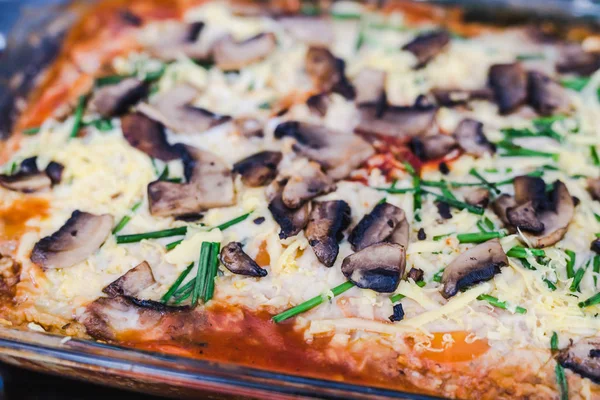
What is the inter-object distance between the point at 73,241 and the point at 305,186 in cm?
75

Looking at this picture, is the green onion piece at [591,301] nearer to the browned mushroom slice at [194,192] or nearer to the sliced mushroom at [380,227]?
the sliced mushroom at [380,227]

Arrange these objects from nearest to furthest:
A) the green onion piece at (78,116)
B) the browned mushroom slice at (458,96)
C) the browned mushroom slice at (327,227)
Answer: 1. the browned mushroom slice at (327,227)
2. the green onion piece at (78,116)
3. the browned mushroom slice at (458,96)

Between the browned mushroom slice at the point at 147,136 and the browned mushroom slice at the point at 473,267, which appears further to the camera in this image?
the browned mushroom slice at the point at 147,136

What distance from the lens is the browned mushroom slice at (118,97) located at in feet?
7.50

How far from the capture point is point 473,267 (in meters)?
1.74

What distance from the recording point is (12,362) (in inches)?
72.1

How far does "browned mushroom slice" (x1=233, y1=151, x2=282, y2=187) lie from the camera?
2.01m

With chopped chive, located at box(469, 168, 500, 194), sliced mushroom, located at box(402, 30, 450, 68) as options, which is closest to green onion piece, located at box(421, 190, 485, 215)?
chopped chive, located at box(469, 168, 500, 194)

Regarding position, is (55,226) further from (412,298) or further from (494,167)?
(494,167)

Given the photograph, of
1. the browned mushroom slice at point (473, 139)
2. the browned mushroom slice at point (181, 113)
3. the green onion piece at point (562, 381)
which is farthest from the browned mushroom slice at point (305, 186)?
the green onion piece at point (562, 381)

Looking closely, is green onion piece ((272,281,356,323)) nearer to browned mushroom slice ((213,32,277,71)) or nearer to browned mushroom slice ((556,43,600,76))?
browned mushroom slice ((213,32,277,71))

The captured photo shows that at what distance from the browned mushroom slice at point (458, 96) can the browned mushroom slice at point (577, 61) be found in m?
0.43

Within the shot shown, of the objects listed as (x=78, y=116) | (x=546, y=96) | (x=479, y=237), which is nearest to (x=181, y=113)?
(x=78, y=116)

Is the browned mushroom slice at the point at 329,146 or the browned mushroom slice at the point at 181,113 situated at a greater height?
the browned mushroom slice at the point at 181,113
